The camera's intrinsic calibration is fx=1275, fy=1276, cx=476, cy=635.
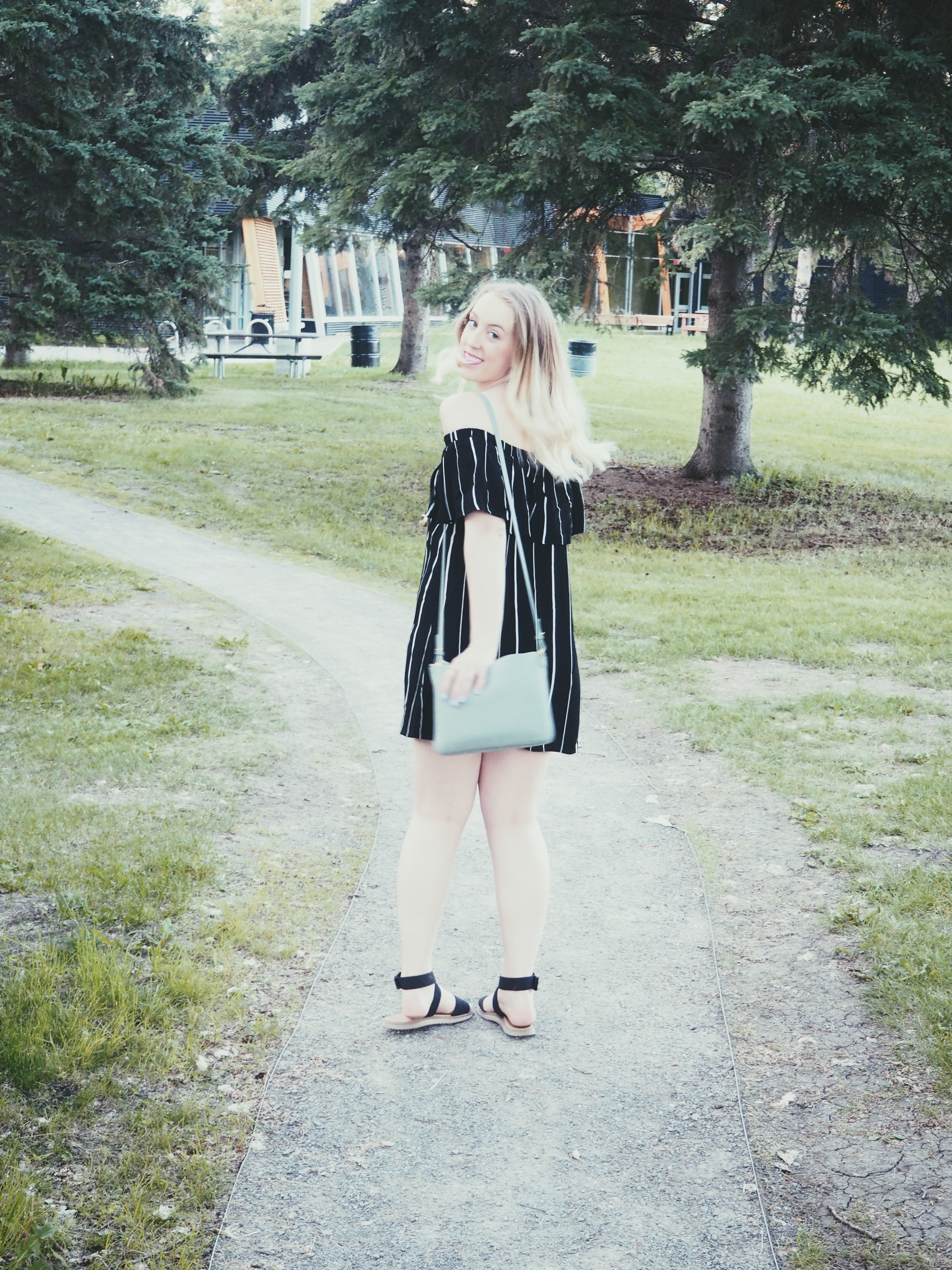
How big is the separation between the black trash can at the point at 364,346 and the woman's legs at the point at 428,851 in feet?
84.3

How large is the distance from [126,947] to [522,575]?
6.12ft

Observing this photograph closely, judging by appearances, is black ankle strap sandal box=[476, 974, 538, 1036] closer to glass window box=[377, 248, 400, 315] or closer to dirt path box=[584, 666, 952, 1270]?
dirt path box=[584, 666, 952, 1270]

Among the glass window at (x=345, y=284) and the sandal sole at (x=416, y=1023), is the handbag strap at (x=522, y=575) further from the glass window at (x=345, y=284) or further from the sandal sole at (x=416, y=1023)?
the glass window at (x=345, y=284)

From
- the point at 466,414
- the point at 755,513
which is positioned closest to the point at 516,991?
the point at 466,414

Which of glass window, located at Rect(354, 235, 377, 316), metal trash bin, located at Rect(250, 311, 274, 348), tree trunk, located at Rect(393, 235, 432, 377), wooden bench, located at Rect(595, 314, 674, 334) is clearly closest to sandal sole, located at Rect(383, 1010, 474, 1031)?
tree trunk, located at Rect(393, 235, 432, 377)

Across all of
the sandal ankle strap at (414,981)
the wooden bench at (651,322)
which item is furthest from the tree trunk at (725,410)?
the wooden bench at (651,322)

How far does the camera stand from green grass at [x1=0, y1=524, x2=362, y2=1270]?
2916 millimetres

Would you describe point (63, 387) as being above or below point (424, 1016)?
above

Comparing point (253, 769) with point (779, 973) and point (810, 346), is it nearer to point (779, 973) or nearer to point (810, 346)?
point (779, 973)

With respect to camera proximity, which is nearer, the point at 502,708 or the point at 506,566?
the point at 502,708

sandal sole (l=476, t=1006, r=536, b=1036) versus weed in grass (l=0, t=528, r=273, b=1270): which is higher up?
weed in grass (l=0, t=528, r=273, b=1270)

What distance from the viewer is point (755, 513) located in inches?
560

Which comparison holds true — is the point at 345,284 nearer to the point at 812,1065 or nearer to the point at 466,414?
the point at 466,414

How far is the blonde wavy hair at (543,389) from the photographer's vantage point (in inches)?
131
